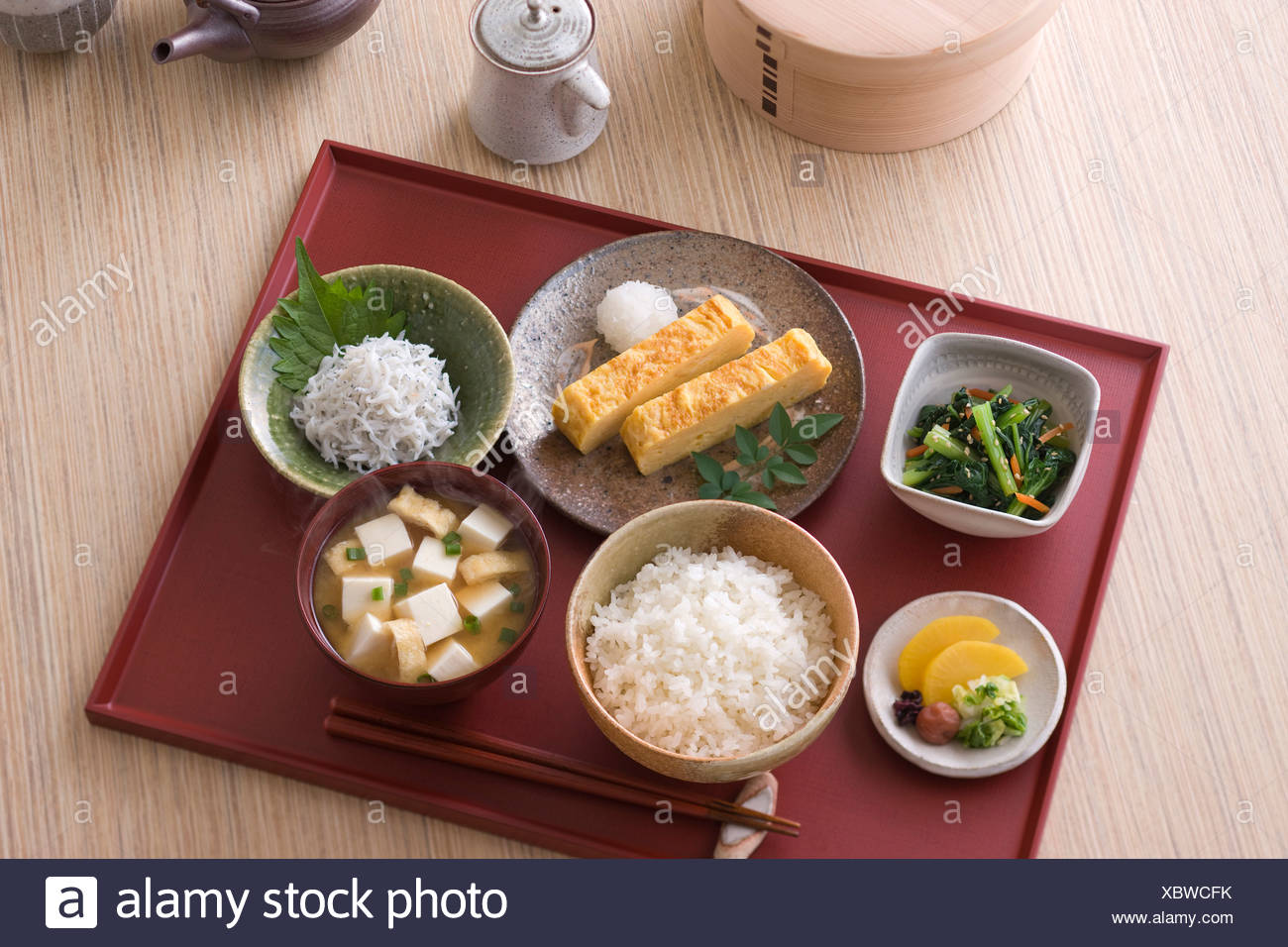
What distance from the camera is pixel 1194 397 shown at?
2.52 meters

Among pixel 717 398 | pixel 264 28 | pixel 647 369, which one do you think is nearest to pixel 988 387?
pixel 717 398

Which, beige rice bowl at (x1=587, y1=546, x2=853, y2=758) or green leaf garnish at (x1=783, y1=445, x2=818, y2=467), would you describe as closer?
beige rice bowl at (x1=587, y1=546, x2=853, y2=758)

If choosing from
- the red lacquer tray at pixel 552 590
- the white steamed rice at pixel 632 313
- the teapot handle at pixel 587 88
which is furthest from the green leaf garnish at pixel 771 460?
the teapot handle at pixel 587 88

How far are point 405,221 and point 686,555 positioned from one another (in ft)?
3.14

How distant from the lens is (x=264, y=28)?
258cm

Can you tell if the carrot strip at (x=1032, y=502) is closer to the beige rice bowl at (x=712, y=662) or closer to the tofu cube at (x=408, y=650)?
the beige rice bowl at (x=712, y=662)

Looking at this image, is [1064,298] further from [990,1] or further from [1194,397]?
[990,1]

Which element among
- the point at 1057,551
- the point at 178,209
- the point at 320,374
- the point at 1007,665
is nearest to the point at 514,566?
the point at 320,374

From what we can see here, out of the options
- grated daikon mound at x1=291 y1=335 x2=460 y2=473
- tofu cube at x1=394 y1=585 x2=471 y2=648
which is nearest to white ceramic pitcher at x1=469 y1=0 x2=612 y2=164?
grated daikon mound at x1=291 y1=335 x2=460 y2=473

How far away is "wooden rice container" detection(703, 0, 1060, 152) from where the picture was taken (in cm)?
245

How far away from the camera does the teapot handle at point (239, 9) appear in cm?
247

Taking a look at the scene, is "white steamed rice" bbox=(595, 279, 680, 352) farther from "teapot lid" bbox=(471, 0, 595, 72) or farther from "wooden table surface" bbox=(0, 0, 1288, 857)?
"teapot lid" bbox=(471, 0, 595, 72)

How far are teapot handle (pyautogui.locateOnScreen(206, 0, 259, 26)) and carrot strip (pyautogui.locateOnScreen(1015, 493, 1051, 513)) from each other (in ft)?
5.59

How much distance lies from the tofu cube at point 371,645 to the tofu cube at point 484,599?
134 millimetres
